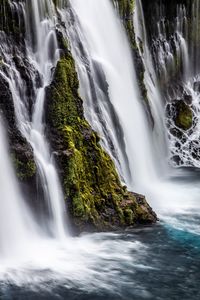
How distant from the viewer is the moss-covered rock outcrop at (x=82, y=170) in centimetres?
1108

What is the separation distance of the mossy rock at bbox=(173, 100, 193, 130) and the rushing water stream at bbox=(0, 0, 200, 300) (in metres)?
4.03

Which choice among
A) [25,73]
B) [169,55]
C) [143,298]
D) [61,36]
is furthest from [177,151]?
[143,298]

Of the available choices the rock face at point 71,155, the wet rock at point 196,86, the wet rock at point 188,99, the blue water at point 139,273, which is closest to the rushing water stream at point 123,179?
the blue water at point 139,273

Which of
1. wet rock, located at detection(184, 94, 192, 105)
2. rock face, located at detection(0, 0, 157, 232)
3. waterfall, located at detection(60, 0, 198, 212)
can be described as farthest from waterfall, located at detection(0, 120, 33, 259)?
wet rock, located at detection(184, 94, 192, 105)

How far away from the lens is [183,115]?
2402 centimetres

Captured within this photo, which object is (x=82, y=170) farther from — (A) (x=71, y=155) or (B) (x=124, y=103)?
(B) (x=124, y=103)

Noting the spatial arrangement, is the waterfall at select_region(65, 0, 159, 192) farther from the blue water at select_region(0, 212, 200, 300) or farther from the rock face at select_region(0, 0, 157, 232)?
the blue water at select_region(0, 212, 200, 300)

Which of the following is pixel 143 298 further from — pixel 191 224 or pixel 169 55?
pixel 169 55

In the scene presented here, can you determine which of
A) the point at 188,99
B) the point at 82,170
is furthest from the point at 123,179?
the point at 188,99

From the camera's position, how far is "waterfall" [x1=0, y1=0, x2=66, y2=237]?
10766 millimetres

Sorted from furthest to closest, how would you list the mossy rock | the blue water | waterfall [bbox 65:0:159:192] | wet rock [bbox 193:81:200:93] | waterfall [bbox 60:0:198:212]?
wet rock [bbox 193:81:200:93]
the mossy rock
waterfall [bbox 65:0:159:192]
waterfall [bbox 60:0:198:212]
the blue water

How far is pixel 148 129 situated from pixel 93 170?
760 cm

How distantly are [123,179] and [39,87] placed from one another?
375cm

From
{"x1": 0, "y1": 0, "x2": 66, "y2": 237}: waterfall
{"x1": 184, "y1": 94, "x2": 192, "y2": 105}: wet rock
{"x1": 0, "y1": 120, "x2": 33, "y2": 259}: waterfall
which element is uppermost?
{"x1": 184, "y1": 94, "x2": 192, "y2": 105}: wet rock
